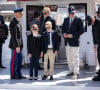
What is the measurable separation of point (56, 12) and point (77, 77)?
2411mm

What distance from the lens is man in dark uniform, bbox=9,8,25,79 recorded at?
893cm

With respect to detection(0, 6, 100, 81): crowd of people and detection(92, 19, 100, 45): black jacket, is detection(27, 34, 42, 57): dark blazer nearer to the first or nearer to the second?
detection(0, 6, 100, 81): crowd of people

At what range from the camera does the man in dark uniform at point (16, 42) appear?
352 inches

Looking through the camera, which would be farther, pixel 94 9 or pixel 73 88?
pixel 94 9

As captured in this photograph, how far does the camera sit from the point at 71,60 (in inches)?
366

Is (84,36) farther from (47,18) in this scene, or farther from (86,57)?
(47,18)

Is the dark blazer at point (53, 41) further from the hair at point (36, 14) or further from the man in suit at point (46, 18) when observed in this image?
the hair at point (36, 14)

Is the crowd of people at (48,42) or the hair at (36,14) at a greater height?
the hair at (36,14)

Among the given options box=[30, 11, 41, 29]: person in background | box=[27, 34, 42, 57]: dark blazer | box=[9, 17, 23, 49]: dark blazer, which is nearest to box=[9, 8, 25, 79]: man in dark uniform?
box=[9, 17, 23, 49]: dark blazer

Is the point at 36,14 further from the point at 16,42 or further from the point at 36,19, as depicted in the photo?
the point at 16,42

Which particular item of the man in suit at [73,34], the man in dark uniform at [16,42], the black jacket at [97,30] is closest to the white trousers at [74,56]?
the man in suit at [73,34]

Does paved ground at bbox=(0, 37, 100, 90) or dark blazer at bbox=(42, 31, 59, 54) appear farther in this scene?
dark blazer at bbox=(42, 31, 59, 54)

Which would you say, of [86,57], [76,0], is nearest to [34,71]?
[86,57]

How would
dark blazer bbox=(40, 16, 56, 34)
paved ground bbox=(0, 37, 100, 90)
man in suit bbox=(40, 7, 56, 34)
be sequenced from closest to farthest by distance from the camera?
paved ground bbox=(0, 37, 100, 90) < man in suit bbox=(40, 7, 56, 34) < dark blazer bbox=(40, 16, 56, 34)
